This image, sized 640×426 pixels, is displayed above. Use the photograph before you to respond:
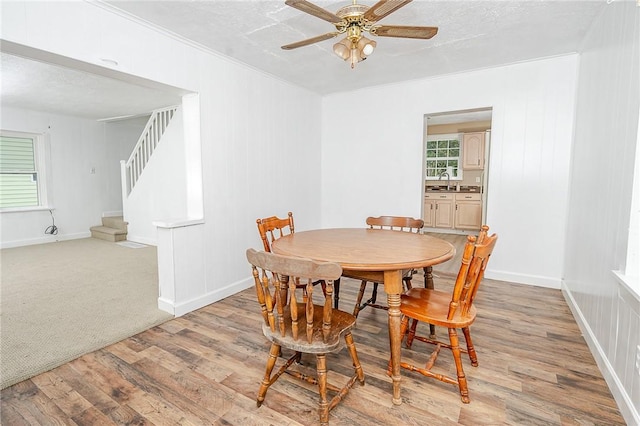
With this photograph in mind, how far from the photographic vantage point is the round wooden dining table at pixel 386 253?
1.67 metres

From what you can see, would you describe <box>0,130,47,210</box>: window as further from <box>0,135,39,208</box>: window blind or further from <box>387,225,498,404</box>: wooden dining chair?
<box>387,225,498,404</box>: wooden dining chair

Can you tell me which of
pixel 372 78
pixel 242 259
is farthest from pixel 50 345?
pixel 372 78

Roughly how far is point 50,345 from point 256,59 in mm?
2994

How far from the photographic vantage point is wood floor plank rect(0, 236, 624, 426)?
159cm

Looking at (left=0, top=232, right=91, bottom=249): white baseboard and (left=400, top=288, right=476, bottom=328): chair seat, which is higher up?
(left=400, top=288, right=476, bottom=328): chair seat

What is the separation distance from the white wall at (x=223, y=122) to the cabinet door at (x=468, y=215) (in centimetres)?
371

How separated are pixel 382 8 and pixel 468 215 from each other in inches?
234

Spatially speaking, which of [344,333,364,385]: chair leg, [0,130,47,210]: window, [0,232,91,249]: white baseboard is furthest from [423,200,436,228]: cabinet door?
[0,130,47,210]: window

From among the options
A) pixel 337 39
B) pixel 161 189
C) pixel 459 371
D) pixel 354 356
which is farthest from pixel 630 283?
pixel 161 189

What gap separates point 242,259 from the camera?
138 inches

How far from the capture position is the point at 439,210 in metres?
7.00

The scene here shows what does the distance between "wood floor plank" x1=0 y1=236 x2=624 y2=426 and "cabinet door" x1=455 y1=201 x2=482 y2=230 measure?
428 cm

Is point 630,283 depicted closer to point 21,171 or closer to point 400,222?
point 400,222

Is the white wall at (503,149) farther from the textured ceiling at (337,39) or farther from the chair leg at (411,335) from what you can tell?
the chair leg at (411,335)
